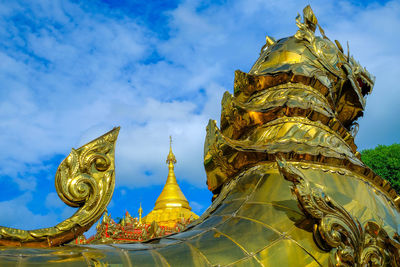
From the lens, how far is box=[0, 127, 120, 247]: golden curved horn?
2.07m

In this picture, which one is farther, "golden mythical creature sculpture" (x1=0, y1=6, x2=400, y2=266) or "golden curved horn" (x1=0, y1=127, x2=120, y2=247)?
"golden mythical creature sculpture" (x1=0, y1=6, x2=400, y2=266)

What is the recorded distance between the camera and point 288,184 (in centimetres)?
274

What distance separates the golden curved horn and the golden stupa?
52.5 feet

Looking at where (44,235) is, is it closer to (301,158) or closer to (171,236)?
(171,236)

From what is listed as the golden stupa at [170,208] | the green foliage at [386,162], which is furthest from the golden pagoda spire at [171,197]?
the green foliage at [386,162]

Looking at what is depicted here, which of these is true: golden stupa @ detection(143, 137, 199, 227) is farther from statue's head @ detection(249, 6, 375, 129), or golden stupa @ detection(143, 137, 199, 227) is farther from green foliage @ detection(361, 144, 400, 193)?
statue's head @ detection(249, 6, 375, 129)

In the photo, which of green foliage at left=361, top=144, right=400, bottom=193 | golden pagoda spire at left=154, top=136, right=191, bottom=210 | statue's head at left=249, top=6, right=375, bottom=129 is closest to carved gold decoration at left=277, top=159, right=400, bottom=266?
statue's head at left=249, top=6, right=375, bottom=129

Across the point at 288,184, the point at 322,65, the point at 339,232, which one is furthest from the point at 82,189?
the point at 322,65

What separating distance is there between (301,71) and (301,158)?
1049mm

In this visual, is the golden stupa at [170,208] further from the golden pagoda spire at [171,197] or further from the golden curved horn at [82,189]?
the golden curved horn at [82,189]

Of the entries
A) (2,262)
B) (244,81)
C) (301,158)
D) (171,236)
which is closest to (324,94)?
(244,81)

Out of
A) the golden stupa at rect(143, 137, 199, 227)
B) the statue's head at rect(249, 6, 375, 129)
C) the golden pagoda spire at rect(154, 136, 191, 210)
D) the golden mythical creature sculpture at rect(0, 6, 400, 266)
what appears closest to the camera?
the golden mythical creature sculpture at rect(0, 6, 400, 266)

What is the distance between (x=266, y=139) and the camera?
3246 mm

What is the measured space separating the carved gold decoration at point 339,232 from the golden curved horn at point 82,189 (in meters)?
0.96
